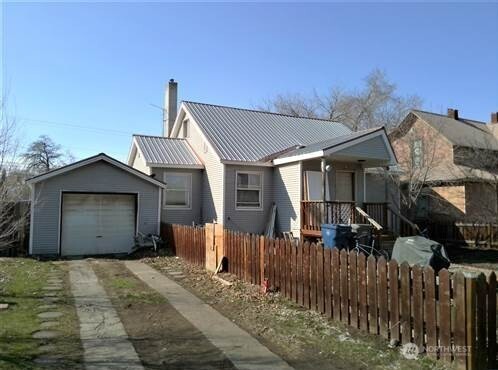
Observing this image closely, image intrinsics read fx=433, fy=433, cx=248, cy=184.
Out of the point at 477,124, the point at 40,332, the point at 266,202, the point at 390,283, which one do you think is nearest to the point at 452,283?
the point at 390,283

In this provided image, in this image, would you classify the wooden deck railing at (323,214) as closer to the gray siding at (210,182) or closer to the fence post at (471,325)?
the gray siding at (210,182)

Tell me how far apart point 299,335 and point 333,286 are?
1.20 meters

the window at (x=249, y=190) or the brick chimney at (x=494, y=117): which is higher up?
the brick chimney at (x=494, y=117)

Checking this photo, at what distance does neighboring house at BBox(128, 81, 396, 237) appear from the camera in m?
16.9

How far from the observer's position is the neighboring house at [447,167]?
22.4 m

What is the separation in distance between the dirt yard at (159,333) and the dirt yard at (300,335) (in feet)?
2.85

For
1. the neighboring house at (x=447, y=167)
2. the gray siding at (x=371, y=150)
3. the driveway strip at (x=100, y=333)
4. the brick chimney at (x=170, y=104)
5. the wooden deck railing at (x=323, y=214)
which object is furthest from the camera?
the brick chimney at (x=170, y=104)

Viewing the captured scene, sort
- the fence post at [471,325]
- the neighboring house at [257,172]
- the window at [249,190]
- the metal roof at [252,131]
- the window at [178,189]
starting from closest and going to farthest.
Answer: the fence post at [471,325], the neighboring house at [257,172], the window at [249,190], the metal roof at [252,131], the window at [178,189]

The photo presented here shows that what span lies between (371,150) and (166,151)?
9223mm

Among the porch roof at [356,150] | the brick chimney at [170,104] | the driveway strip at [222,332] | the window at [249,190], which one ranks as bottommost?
the driveway strip at [222,332]

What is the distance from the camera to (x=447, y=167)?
1054 inches

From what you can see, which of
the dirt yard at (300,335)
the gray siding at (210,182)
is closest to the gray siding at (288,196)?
the gray siding at (210,182)

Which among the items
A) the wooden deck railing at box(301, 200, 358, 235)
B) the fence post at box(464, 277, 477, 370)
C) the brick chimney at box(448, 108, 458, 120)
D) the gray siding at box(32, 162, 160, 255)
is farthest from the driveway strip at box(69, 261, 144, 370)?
the brick chimney at box(448, 108, 458, 120)

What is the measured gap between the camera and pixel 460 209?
24750 mm
